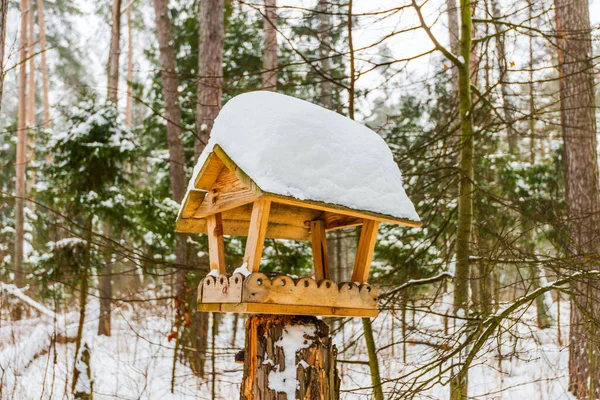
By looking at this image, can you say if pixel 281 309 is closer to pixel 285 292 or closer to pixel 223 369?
pixel 285 292

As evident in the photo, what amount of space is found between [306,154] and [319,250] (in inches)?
31.3

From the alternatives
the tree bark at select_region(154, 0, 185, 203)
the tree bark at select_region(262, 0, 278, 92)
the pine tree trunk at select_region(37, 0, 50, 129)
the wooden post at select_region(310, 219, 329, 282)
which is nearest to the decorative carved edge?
the wooden post at select_region(310, 219, 329, 282)

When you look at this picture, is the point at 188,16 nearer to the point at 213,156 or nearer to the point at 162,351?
the point at 162,351

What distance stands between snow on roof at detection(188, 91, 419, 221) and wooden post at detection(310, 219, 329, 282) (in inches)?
23.3

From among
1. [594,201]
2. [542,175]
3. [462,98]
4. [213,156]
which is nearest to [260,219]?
[213,156]

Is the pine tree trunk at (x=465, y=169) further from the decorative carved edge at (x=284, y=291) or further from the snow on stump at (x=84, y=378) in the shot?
the snow on stump at (x=84, y=378)

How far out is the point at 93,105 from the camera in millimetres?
6938

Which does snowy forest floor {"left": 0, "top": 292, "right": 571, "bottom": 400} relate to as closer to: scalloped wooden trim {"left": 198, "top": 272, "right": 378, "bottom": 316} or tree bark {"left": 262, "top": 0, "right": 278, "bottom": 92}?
scalloped wooden trim {"left": 198, "top": 272, "right": 378, "bottom": 316}

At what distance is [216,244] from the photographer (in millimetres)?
2705

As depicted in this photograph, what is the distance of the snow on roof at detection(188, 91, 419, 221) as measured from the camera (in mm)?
2258

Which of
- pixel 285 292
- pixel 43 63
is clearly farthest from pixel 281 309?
pixel 43 63

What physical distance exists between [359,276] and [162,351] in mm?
6184

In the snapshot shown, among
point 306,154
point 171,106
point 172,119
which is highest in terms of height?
point 171,106

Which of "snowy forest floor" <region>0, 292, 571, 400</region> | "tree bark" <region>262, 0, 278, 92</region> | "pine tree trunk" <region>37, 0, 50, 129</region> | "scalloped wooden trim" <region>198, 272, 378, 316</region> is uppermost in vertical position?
"pine tree trunk" <region>37, 0, 50, 129</region>
